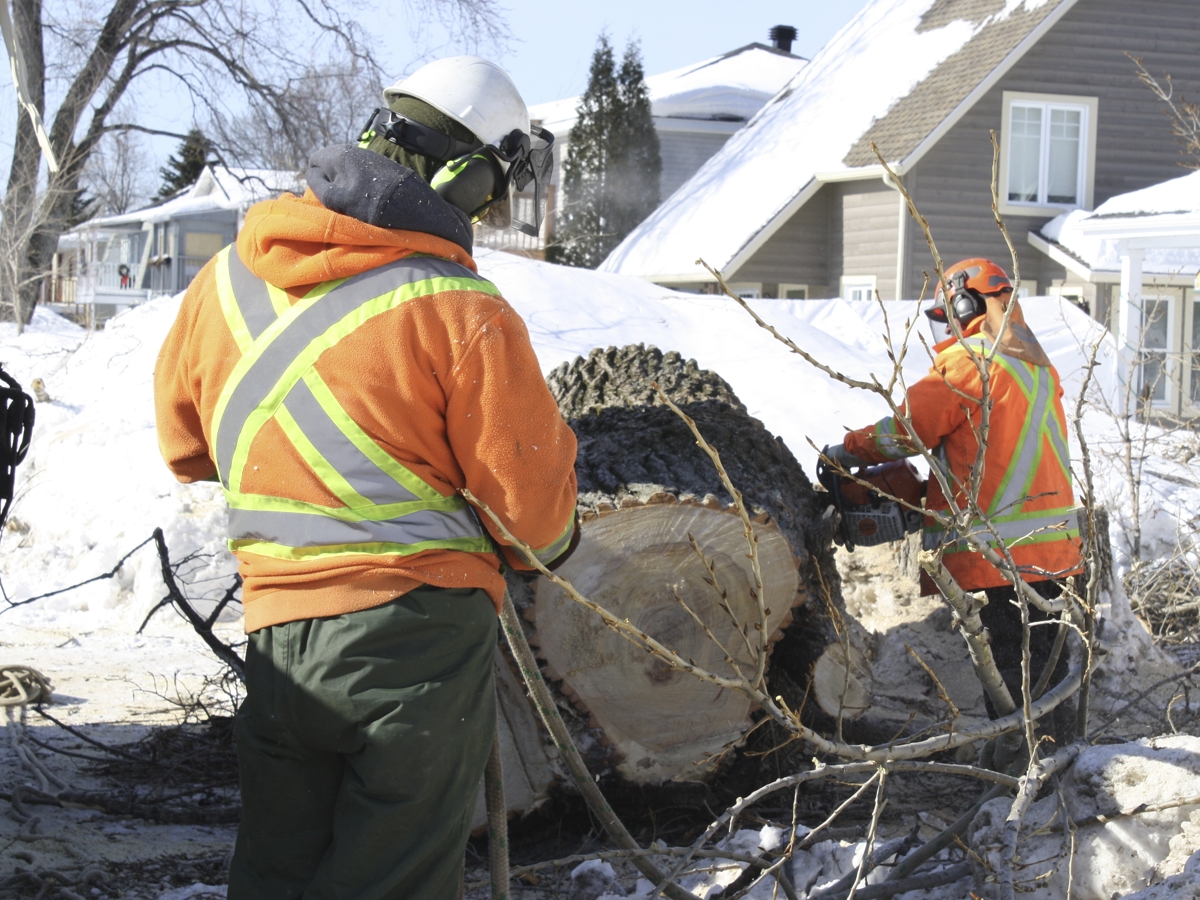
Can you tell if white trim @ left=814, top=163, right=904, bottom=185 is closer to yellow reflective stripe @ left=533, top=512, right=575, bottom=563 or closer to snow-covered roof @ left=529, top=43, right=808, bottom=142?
snow-covered roof @ left=529, top=43, right=808, bottom=142

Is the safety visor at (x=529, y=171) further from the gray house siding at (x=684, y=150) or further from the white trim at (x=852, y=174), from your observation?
the gray house siding at (x=684, y=150)

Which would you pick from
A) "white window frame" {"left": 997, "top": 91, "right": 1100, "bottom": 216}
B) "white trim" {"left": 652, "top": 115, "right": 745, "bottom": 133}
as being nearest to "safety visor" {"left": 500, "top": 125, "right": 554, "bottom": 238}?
"white window frame" {"left": 997, "top": 91, "right": 1100, "bottom": 216}

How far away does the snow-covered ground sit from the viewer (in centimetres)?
559

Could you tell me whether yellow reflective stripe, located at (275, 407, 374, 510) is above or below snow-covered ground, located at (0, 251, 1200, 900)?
above

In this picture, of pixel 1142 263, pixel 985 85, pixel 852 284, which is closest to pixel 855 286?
pixel 852 284

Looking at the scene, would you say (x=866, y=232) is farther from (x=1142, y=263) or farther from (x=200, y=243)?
(x=200, y=243)

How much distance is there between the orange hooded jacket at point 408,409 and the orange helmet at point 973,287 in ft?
8.29

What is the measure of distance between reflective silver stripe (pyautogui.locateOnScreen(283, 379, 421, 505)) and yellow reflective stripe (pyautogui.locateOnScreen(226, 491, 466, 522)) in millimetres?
19

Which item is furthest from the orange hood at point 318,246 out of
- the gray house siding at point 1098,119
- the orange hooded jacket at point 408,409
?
the gray house siding at point 1098,119

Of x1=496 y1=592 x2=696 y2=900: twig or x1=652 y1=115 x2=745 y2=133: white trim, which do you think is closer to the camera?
x1=496 y1=592 x2=696 y2=900: twig

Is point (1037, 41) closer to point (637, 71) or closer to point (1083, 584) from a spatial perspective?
→ point (637, 71)

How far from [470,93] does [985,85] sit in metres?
17.1

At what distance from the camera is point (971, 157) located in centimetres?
1812

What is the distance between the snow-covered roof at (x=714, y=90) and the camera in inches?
1216
